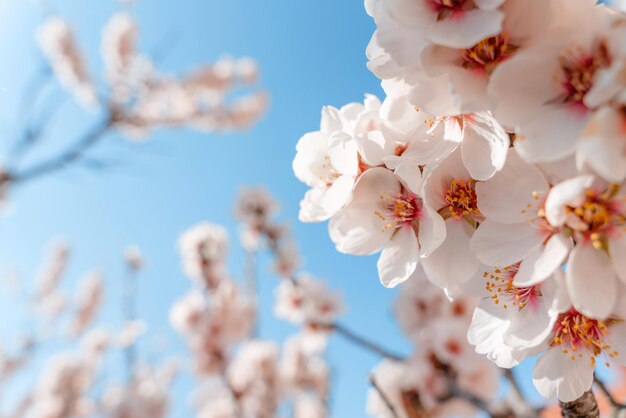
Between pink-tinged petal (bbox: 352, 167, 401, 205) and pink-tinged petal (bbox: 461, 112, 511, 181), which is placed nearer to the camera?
pink-tinged petal (bbox: 461, 112, 511, 181)

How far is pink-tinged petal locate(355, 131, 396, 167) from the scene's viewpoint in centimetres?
55

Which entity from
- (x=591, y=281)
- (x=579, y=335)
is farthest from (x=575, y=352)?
(x=591, y=281)

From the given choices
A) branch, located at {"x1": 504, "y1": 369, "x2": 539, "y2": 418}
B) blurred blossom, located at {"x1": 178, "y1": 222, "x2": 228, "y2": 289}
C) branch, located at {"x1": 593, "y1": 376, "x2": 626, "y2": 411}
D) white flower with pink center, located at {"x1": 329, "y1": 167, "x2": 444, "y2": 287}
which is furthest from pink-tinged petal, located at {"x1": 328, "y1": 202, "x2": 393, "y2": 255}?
blurred blossom, located at {"x1": 178, "y1": 222, "x2": 228, "y2": 289}

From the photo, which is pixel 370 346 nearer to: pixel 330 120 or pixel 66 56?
pixel 330 120

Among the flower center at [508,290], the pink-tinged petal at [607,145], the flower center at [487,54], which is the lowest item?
the flower center at [508,290]

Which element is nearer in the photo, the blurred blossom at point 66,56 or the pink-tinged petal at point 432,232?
the pink-tinged petal at point 432,232

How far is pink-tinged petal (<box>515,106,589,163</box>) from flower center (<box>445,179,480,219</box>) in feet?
0.45

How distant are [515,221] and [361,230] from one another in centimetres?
21

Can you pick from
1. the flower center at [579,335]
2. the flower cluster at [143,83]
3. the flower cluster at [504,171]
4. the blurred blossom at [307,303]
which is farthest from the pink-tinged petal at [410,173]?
the flower cluster at [143,83]

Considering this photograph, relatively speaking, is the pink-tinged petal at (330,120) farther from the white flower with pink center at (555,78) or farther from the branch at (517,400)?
the branch at (517,400)

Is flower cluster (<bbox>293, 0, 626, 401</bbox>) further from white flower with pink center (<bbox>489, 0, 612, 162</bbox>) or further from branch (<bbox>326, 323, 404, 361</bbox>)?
branch (<bbox>326, 323, 404, 361</bbox>)

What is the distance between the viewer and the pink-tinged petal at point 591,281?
397mm

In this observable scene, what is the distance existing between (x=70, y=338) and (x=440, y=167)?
25.1 feet

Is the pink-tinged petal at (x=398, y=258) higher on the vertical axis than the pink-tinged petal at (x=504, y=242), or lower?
lower
